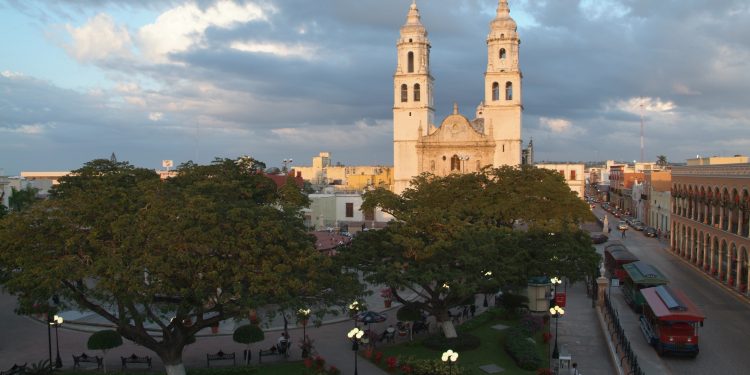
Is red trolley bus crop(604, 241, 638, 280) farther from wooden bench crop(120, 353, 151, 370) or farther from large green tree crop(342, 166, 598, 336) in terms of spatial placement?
wooden bench crop(120, 353, 151, 370)

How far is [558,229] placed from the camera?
35094 mm

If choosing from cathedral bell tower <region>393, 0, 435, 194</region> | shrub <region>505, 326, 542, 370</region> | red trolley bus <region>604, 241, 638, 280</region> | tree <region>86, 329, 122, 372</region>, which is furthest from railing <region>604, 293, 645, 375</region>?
cathedral bell tower <region>393, 0, 435, 194</region>

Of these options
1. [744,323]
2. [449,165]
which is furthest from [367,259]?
[449,165]

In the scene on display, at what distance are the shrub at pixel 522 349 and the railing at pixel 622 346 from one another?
11.4 ft

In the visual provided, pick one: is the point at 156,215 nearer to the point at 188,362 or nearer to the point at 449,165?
the point at 188,362

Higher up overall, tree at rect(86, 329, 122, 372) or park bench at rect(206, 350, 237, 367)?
tree at rect(86, 329, 122, 372)

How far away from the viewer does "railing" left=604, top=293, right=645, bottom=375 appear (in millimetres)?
23614

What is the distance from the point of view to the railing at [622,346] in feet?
77.5

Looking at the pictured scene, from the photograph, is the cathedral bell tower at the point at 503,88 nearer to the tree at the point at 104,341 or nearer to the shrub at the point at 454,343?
the shrub at the point at 454,343

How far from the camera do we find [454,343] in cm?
2753

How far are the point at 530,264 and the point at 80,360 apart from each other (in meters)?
21.8

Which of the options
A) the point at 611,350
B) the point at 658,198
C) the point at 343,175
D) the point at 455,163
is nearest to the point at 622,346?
the point at 611,350

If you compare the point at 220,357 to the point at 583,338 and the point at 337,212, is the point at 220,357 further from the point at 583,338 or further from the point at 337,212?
the point at 337,212

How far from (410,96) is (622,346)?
4863 cm
